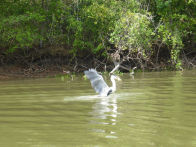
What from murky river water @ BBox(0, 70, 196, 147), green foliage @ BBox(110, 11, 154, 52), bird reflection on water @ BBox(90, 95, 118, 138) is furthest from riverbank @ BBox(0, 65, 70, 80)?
bird reflection on water @ BBox(90, 95, 118, 138)

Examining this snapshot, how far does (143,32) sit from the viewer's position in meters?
20.7

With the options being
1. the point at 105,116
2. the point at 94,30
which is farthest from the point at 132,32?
the point at 105,116

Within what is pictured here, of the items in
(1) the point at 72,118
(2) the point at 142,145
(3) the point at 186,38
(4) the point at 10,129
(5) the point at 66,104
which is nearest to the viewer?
(2) the point at 142,145

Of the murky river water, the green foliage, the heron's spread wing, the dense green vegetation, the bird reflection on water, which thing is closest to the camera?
the murky river water

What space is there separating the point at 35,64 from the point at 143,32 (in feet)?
22.9

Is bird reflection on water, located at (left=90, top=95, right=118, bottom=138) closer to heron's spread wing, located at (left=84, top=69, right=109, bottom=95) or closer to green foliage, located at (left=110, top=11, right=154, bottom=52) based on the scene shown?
heron's spread wing, located at (left=84, top=69, right=109, bottom=95)

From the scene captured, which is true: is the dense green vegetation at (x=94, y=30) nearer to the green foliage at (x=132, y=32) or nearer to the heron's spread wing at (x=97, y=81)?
the green foliage at (x=132, y=32)

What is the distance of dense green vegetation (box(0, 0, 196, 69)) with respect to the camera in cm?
2142

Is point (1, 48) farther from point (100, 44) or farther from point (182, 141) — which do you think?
point (182, 141)

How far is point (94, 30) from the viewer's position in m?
23.7

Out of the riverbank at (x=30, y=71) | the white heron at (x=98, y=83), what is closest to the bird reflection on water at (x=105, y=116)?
the white heron at (x=98, y=83)

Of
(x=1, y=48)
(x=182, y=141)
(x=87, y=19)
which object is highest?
(x=87, y=19)

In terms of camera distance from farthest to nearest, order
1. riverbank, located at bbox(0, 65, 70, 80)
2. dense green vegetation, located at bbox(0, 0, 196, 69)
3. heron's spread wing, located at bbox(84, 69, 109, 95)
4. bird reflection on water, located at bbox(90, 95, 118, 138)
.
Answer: dense green vegetation, located at bbox(0, 0, 196, 69) → riverbank, located at bbox(0, 65, 70, 80) → heron's spread wing, located at bbox(84, 69, 109, 95) → bird reflection on water, located at bbox(90, 95, 118, 138)

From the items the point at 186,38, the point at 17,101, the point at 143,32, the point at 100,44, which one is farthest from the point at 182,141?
the point at 186,38
